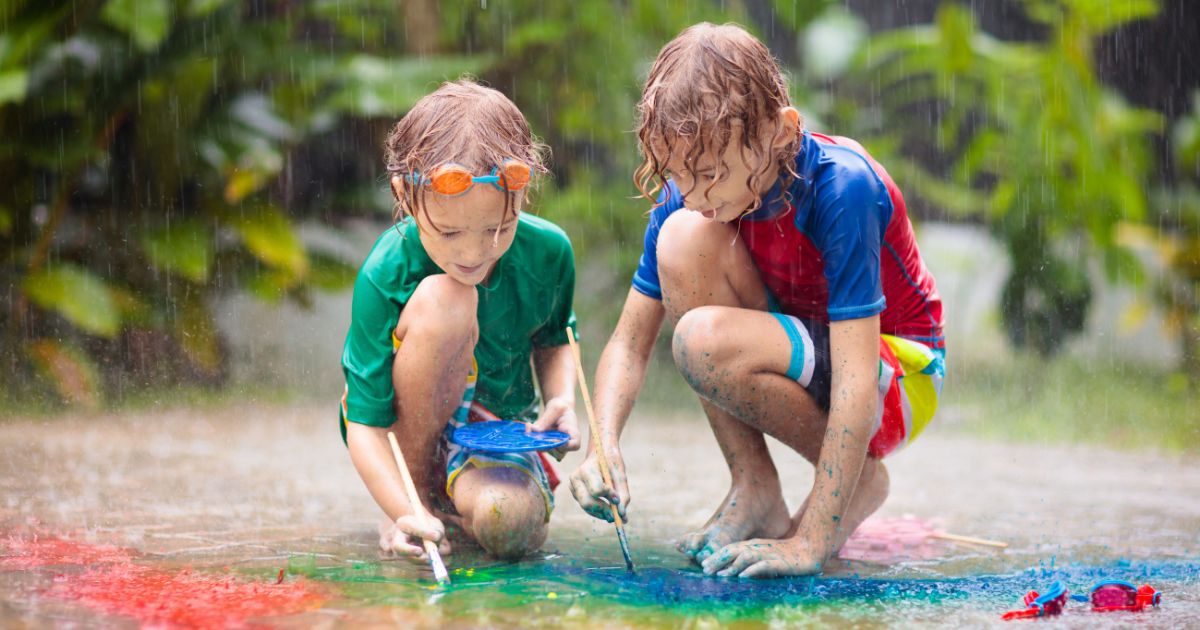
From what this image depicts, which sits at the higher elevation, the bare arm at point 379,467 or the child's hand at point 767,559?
the bare arm at point 379,467

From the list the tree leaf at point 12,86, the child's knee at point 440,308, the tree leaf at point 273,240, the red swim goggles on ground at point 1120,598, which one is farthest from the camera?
the tree leaf at point 273,240

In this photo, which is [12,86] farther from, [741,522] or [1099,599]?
[1099,599]

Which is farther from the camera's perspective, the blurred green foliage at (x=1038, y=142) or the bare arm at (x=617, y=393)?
the blurred green foliage at (x=1038, y=142)

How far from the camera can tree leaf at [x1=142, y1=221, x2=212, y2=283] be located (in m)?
4.80

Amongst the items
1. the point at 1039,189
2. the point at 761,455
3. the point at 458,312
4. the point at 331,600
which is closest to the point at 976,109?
the point at 1039,189

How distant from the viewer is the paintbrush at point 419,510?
2100 mm

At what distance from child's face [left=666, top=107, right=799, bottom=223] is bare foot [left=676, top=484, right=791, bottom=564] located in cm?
62

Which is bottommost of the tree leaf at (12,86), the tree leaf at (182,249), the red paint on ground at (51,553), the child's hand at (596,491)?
the red paint on ground at (51,553)

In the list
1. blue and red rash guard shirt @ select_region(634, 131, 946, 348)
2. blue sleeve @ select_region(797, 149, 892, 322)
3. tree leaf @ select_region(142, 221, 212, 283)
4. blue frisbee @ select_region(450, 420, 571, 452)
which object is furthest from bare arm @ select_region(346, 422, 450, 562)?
tree leaf @ select_region(142, 221, 212, 283)

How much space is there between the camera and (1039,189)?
5.59 m

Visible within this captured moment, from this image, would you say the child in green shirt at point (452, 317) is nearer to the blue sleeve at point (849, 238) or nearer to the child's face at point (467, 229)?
the child's face at point (467, 229)

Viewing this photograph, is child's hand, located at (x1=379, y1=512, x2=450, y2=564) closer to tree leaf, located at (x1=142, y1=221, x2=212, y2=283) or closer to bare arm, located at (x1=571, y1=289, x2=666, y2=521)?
bare arm, located at (x1=571, y1=289, x2=666, y2=521)

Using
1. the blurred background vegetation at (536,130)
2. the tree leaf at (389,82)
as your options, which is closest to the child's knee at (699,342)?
the blurred background vegetation at (536,130)

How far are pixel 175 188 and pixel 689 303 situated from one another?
11.7 feet
